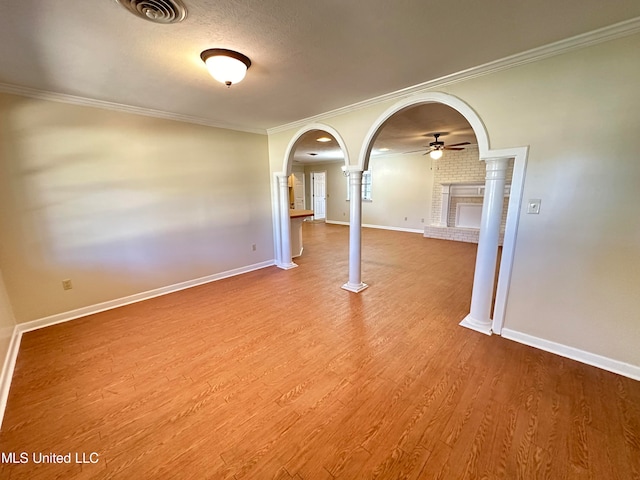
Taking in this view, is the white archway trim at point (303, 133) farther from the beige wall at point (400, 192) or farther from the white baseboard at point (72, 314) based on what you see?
the beige wall at point (400, 192)

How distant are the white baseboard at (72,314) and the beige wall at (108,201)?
0.20ft

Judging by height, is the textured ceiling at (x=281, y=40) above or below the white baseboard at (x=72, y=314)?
above

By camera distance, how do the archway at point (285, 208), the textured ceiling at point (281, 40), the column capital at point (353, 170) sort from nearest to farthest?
the textured ceiling at point (281, 40)
the column capital at point (353, 170)
the archway at point (285, 208)

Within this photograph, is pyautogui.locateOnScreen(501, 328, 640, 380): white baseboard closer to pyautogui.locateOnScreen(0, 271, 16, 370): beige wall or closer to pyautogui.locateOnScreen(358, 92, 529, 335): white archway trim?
pyautogui.locateOnScreen(358, 92, 529, 335): white archway trim

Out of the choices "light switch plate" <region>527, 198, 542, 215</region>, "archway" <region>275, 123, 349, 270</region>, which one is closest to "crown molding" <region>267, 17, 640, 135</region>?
"light switch plate" <region>527, 198, 542, 215</region>

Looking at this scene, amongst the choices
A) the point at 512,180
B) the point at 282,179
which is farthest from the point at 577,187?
the point at 282,179

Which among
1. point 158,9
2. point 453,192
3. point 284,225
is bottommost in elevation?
point 284,225

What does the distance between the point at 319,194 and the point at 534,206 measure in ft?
28.2

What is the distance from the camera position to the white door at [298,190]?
1012cm

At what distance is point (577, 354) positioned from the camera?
203 centimetres

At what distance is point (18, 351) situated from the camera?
2.23 m

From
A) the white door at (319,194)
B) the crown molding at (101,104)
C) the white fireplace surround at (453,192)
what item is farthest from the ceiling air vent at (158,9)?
the white door at (319,194)

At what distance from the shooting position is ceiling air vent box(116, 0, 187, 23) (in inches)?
51.8

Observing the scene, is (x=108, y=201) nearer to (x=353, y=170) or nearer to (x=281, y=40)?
(x=281, y=40)
